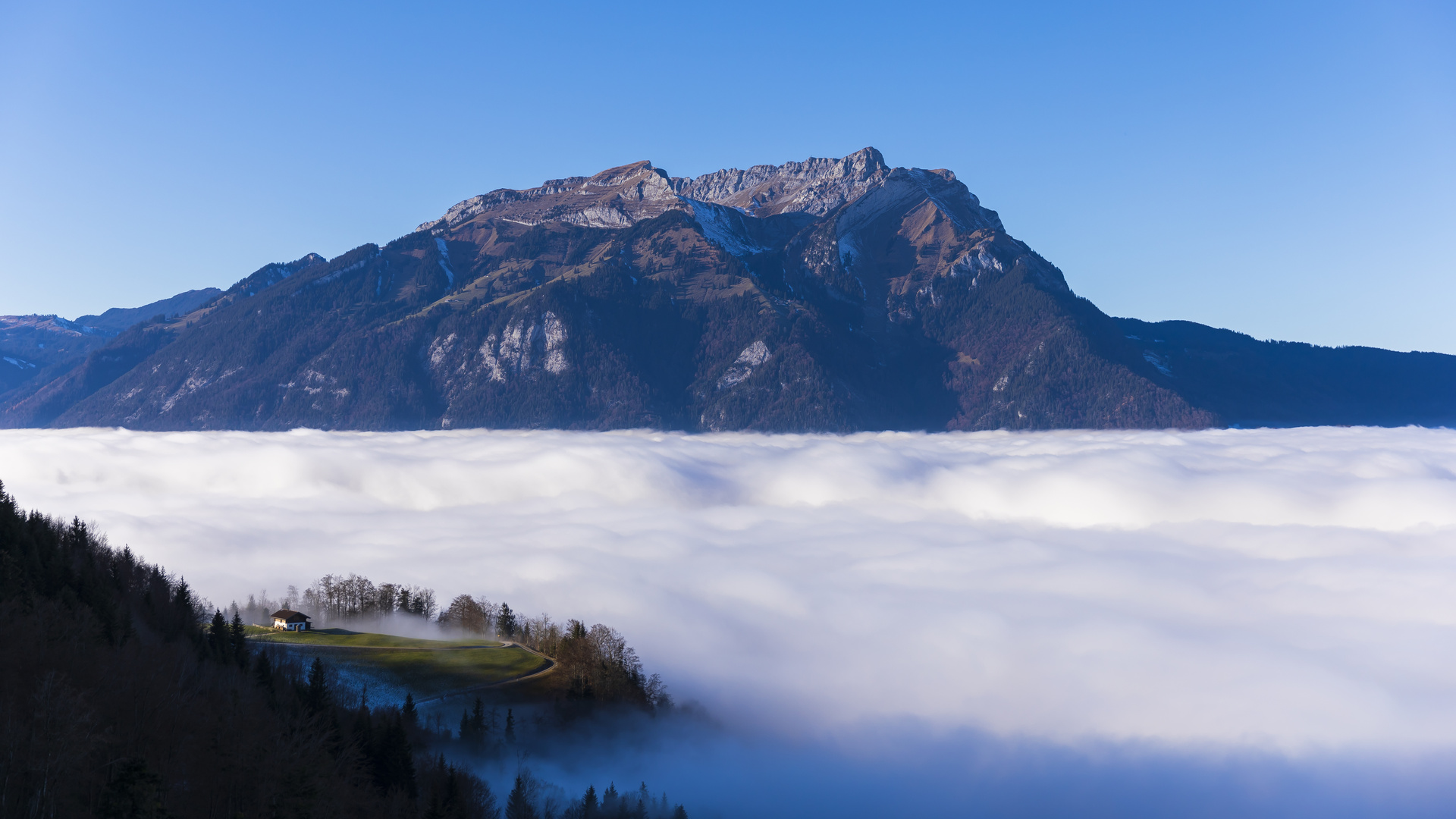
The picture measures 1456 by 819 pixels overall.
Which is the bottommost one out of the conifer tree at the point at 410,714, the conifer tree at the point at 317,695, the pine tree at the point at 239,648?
the conifer tree at the point at 410,714

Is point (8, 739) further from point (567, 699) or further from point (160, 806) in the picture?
point (567, 699)

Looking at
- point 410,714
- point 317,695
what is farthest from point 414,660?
point 317,695

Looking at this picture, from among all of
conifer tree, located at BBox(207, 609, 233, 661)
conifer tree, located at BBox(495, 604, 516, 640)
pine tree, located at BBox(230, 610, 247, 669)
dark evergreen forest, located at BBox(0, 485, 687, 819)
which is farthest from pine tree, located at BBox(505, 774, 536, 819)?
conifer tree, located at BBox(495, 604, 516, 640)

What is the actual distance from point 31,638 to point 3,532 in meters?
42.9

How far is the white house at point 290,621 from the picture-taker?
18288 centimetres

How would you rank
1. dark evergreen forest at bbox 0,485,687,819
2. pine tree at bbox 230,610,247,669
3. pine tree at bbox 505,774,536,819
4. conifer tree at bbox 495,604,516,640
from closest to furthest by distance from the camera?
dark evergreen forest at bbox 0,485,687,819
pine tree at bbox 505,774,536,819
pine tree at bbox 230,610,247,669
conifer tree at bbox 495,604,516,640

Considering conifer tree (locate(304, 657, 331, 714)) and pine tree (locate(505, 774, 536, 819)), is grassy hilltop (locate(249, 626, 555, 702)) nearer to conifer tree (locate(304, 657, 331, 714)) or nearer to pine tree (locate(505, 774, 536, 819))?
conifer tree (locate(304, 657, 331, 714))

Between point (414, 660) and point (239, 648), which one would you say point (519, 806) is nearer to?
point (239, 648)

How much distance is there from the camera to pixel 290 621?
18362 cm

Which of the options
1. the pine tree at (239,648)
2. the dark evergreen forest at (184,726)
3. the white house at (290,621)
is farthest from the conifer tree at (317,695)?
the white house at (290,621)

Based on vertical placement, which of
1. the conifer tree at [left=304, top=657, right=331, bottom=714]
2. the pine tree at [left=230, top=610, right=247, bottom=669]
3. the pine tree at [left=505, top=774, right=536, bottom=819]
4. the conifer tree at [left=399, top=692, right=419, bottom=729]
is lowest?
the pine tree at [left=505, top=774, right=536, bottom=819]

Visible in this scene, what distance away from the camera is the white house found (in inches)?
7200

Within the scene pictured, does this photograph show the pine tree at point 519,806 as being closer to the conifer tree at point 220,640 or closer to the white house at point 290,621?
the conifer tree at point 220,640

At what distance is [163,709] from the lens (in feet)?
249
